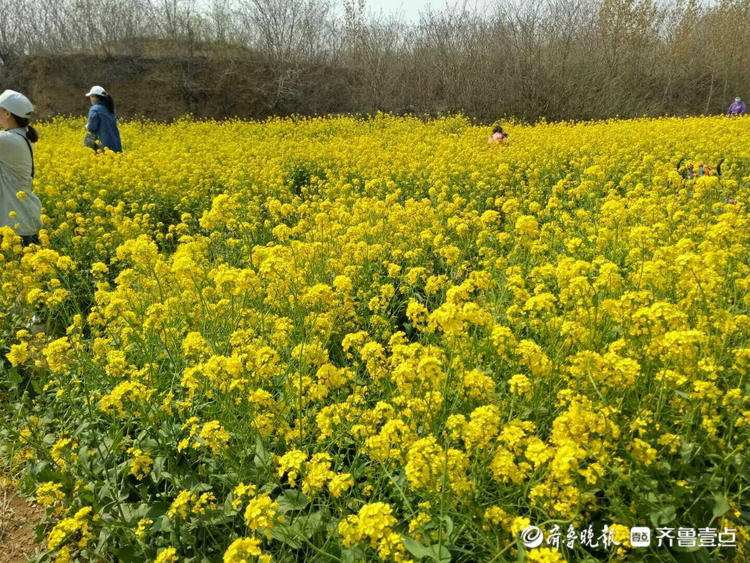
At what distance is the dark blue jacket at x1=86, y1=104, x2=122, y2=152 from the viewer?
337 inches

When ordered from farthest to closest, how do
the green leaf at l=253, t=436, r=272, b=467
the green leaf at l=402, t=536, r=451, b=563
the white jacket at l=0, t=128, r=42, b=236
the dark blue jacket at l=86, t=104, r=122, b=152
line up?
the dark blue jacket at l=86, t=104, r=122, b=152
the white jacket at l=0, t=128, r=42, b=236
the green leaf at l=253, t=436, r=272, b=467
the green leaf at l=402, t=536, r=451, b=563

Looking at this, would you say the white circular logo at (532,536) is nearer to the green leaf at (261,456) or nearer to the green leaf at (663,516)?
the green leaf at (663,516)

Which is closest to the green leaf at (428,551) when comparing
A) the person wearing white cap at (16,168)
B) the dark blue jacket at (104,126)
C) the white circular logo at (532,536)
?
the white circular logo at (532,536)

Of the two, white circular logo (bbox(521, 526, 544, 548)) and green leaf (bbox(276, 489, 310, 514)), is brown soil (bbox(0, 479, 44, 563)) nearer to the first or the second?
green leaf (bbox(276, 489, 310, 514))

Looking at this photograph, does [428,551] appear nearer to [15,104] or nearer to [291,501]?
[291,501]

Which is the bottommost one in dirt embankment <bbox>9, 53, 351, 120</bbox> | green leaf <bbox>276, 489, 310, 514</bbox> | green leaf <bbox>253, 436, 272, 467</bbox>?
green leaf <bbox>276, 489, 310, 514</bbox>

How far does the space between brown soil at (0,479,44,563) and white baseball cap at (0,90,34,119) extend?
3559 millimetres

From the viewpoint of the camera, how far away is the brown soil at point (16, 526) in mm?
2545

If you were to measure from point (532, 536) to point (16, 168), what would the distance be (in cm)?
562

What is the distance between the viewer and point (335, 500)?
2115 mm

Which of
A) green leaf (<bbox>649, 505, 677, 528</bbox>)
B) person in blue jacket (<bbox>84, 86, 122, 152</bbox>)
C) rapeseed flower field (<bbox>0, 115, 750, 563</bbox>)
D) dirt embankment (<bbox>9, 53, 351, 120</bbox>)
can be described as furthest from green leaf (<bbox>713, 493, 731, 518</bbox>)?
dirt embankment (<bbox>9, 53, 351, 120</bbox>)

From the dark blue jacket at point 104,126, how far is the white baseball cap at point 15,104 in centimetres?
405

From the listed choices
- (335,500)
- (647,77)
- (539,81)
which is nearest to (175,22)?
(539,81)

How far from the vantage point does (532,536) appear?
5.44 feet
